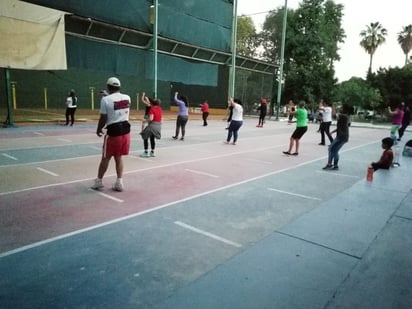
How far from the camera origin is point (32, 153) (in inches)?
388

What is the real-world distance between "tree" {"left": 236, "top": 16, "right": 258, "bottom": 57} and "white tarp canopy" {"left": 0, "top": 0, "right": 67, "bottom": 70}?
3624cm

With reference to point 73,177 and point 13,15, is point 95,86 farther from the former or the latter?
point 73,177

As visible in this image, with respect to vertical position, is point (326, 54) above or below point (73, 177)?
above

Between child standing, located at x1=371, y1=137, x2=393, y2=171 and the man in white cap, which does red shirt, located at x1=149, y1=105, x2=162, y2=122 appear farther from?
child standing, located at x1=371, y1=137, x2=393, y2=171

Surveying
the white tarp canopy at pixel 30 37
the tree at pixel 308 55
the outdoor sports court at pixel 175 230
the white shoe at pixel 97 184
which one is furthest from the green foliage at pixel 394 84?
the white shoe at pixel 97 184

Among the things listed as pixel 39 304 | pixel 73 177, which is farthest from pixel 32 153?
pixel 39 304

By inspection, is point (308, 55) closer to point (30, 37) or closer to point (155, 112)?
point (30, 37)

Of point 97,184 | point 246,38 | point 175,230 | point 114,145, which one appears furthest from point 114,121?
point 246,38

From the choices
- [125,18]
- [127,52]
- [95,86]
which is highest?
[125,18]

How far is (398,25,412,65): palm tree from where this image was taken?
207 ft

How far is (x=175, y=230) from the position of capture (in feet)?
15.0

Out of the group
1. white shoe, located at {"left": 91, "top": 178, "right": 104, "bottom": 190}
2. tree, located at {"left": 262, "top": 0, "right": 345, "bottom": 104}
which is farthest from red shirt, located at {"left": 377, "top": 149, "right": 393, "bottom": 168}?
tree, located at {"left": 262, "top": 0, "right": 345, "bottom": 104}

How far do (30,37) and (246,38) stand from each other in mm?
39697

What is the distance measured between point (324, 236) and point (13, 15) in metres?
15.1
